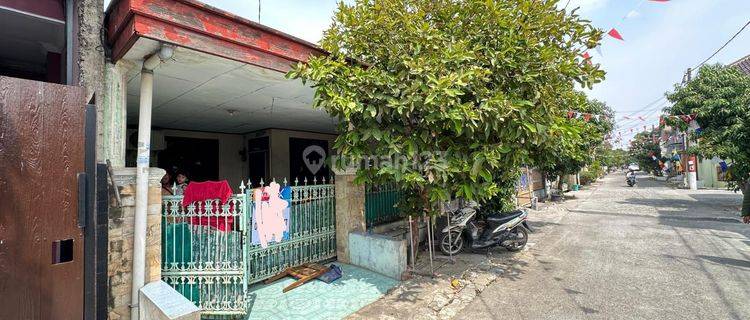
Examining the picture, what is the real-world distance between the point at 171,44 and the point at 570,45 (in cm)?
493

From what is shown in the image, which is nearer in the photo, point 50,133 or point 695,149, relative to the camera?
point 50,133

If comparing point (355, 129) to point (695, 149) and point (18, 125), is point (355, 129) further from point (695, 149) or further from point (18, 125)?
point (695, 149)

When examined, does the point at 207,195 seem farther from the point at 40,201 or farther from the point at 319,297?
the point at 319,297

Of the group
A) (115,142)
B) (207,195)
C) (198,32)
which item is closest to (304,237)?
(207,195)

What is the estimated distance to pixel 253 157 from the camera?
10266mm

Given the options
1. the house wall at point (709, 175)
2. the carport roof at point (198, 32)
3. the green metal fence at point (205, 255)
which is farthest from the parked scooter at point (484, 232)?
the house wall at point (709, 175)

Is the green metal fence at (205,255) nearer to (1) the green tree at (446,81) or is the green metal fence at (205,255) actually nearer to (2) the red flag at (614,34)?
(1) the green tree at (446,81)

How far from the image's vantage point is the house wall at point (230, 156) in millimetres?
9805

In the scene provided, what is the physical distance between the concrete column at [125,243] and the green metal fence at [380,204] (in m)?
3.45

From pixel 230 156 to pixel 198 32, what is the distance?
7.40m

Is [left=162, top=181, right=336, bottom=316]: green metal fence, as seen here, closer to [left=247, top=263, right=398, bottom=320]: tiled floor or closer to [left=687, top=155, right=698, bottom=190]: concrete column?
[left=247, top=263, right=398, bottom=320]: tiled floor

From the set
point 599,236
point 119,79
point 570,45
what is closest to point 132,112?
point 119,79

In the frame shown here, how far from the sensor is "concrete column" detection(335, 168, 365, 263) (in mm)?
5660

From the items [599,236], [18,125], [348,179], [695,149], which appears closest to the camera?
[18,125]
